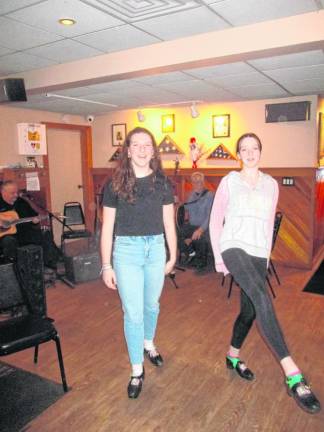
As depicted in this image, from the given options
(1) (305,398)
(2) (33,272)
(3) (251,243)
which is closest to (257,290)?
(3) (251,243)

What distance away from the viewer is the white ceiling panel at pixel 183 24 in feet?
8.44

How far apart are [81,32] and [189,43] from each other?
2.90 ft

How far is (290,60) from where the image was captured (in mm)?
3270

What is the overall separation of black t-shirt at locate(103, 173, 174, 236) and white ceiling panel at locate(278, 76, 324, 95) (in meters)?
2.83

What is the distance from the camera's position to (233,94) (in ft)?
16.1

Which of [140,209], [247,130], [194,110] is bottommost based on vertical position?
[140,209]

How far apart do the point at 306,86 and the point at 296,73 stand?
71 cm

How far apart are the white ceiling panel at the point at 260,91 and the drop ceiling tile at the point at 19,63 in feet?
7.49

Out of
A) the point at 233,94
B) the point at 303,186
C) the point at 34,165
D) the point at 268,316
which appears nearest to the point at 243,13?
the point at 268,316

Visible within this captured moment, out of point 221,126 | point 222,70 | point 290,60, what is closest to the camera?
point 290,60

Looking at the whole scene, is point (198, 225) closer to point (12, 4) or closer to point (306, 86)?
point (306, 86)

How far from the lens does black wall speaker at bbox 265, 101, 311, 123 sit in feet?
16.1

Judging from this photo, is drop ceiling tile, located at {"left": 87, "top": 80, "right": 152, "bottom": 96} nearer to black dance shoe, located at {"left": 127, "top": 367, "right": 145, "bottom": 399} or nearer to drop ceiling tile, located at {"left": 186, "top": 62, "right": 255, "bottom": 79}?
drop ceiling tile, located at {"left": 186, "top": 62, "right": 255, "bottom": 79}

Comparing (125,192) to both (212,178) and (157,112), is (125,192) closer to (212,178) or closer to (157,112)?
(212,178)
